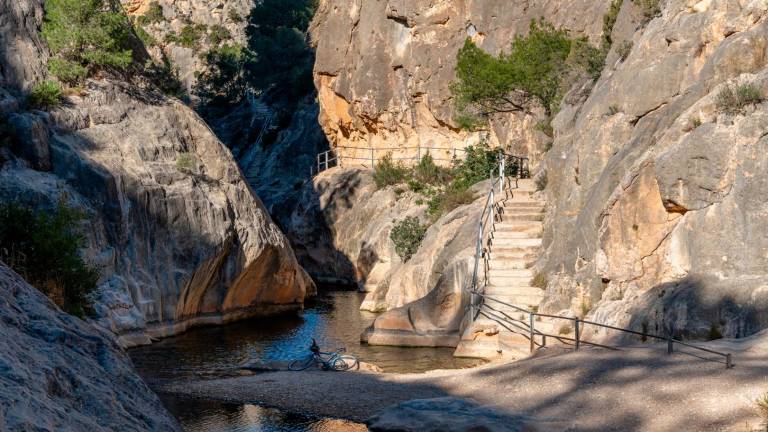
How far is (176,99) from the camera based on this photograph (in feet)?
103

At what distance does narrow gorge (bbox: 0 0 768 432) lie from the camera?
13453mm

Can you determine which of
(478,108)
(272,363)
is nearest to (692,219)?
(272,363)

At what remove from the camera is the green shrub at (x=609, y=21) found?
30.5 m

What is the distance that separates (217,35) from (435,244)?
45.2 meters

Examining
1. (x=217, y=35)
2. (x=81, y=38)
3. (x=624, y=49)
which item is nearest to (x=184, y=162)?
(x=81, y=38)

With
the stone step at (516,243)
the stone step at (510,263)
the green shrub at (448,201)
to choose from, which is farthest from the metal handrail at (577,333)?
the green shrub at (448,201)

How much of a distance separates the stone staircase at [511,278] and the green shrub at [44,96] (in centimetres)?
1310

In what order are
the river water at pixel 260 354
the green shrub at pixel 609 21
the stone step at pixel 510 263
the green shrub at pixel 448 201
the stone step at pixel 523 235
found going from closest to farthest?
1. the river water at pixel 260 354
2. the stone step at pixel 510 263
3. the stone step at pixel 523 235
4. the green shrub at pixel 609 21
5. the green shrub at pixel 448 201

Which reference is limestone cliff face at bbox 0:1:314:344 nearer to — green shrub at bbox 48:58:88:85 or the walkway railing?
green shrub at bbox 48:58:88:85

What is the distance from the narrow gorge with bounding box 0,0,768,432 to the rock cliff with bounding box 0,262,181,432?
0.04 metres

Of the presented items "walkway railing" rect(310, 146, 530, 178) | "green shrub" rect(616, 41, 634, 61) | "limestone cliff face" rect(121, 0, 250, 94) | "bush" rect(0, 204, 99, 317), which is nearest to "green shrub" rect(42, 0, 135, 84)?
"bush" rect(0, 204, 99, 317)

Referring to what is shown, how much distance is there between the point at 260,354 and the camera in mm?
23672

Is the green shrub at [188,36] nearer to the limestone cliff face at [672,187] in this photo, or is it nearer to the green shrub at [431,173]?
the green shrub at [431,173]

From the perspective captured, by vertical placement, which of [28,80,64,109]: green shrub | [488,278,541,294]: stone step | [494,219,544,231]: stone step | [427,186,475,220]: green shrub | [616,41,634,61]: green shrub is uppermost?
[616,41,634,61]: green shrub
